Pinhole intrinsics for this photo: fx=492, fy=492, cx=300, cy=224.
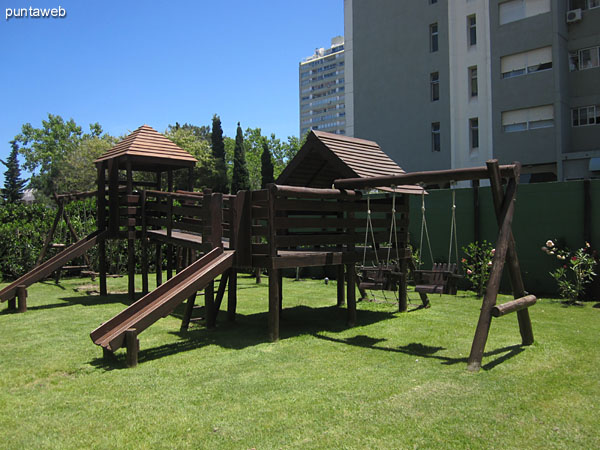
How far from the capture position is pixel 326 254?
26.4 ft

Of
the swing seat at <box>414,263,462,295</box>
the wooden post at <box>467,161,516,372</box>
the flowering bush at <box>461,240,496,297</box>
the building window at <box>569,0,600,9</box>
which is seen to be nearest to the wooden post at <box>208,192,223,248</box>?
the swing seat at <box>414,263,462,295</box>

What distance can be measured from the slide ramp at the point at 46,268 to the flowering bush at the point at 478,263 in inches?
340

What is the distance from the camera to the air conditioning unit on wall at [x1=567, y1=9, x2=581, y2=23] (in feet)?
75.6

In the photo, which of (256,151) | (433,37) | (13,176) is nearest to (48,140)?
(13,176)

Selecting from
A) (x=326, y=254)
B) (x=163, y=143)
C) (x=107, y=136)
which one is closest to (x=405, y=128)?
(x=163, y=143)

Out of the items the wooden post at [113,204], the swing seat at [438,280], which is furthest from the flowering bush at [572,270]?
the wooden post at [113,204]

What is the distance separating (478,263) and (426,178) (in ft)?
17.0

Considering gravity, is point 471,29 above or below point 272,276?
above

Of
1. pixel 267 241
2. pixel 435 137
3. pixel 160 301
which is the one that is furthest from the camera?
pixel 435 137

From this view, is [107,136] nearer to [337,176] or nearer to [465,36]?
[465,36]

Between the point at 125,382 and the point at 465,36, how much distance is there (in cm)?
2673

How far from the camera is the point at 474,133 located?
89.4 ft

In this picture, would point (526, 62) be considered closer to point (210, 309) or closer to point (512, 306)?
→ point (512, 306)

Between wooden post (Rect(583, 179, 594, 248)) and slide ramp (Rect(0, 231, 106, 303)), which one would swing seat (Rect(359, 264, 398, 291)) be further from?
slide ramp (Rect(0, 231, 106, 303))
